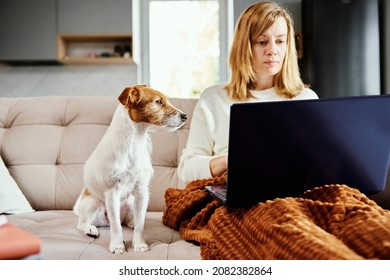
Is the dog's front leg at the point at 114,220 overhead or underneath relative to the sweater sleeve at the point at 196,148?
underneath

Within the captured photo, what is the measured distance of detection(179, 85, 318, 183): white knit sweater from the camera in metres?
0.86

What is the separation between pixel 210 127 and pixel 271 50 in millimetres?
207

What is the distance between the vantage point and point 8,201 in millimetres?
884

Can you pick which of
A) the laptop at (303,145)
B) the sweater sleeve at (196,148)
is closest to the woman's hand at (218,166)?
the sweater sleeve at (196,148)

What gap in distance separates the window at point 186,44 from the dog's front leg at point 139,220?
1.23 feet

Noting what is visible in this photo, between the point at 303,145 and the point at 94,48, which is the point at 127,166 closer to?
the point at 303,145

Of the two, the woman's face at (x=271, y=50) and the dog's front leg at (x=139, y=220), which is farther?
the woman's face at (x=271, y=50)

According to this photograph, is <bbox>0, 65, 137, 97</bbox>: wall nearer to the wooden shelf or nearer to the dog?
the wooden shelf

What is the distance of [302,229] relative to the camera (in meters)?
0.44

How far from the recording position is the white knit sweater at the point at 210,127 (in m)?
0.86

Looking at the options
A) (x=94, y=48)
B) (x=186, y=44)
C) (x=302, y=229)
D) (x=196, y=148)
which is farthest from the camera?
(x=94, y=48)

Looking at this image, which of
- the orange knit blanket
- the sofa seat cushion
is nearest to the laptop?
the orange knit blanket

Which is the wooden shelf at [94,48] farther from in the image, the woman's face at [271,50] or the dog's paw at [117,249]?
the dog's paw at [117,249]

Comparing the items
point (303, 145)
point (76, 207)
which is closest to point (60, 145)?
point (76, 207)
